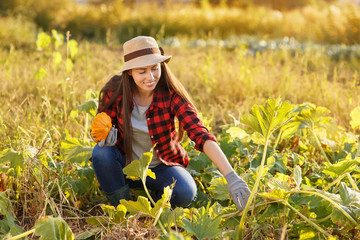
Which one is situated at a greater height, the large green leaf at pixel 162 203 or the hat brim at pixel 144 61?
the hat brim at pixel 144 61

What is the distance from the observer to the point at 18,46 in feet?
19.2

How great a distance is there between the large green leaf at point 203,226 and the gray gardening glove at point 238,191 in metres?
0.14

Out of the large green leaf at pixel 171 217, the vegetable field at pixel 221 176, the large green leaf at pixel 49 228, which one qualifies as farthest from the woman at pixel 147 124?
the large green leaf at pixel 49 228

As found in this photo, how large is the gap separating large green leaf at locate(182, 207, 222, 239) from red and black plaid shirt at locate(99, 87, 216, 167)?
49 centimetres

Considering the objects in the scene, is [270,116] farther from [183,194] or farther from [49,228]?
[49,228]

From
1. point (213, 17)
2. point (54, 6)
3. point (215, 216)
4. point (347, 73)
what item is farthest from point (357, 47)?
point (54, 6)

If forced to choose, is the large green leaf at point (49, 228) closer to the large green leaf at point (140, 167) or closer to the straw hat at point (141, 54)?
the large green leaf at point (140, 167)

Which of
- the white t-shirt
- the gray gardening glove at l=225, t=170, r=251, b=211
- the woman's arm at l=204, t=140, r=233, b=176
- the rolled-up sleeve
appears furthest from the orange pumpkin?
the gray gardening glove at l=225, t=170, r=251, b=211

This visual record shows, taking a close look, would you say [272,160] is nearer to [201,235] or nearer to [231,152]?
[201,235]

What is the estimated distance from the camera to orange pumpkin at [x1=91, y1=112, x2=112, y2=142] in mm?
1862

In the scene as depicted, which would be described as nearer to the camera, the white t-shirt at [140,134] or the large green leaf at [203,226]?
the large green leaf at [203,226]

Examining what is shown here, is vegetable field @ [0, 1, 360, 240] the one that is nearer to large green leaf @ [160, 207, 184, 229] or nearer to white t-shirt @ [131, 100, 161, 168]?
large green leaf @ [160, 207, 184, 229]

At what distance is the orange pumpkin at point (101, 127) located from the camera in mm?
1862

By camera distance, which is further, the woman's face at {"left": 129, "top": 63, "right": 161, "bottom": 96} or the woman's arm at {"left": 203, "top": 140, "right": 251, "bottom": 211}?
the woman's face at {"left": 129, "top": 63, "right": 161, "bottom": 96}
